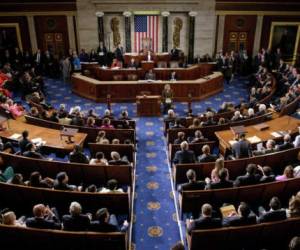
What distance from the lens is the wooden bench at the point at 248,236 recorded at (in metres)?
4.43

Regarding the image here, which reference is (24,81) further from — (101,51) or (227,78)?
(227,78)

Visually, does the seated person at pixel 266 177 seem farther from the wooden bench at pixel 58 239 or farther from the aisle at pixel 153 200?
the wooden bench at pixel 58 239

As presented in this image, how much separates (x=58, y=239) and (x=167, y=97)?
7730 mm

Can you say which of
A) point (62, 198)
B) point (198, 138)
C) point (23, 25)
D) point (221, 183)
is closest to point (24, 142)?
point (62, 198)

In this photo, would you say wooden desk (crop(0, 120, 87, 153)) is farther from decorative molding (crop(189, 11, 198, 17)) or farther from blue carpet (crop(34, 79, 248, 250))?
decorative molding (crop(189, 11, 198, 17))

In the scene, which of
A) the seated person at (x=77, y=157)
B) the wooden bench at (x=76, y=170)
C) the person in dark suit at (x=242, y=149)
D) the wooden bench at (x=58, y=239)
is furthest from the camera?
the person in dark suit at (x=242, y=149)

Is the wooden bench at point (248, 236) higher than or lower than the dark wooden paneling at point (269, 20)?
lower

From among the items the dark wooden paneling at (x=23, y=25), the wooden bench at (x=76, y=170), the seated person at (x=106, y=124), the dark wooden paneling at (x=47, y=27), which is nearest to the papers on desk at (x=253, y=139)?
the wooden bench at (x=76, y=170)

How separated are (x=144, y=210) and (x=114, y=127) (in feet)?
10.0

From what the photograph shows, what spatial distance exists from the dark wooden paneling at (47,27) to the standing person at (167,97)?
23.7 feet

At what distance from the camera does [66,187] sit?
5645 mm

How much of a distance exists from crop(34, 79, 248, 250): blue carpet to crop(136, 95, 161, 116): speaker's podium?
31cm

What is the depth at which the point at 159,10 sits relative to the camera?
621 inches

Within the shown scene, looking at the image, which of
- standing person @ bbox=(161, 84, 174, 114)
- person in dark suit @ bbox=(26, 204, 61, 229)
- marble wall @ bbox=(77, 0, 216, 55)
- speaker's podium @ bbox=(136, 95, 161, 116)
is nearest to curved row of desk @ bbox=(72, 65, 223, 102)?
standing person @ bbox=(161, 84, 174, 114)
